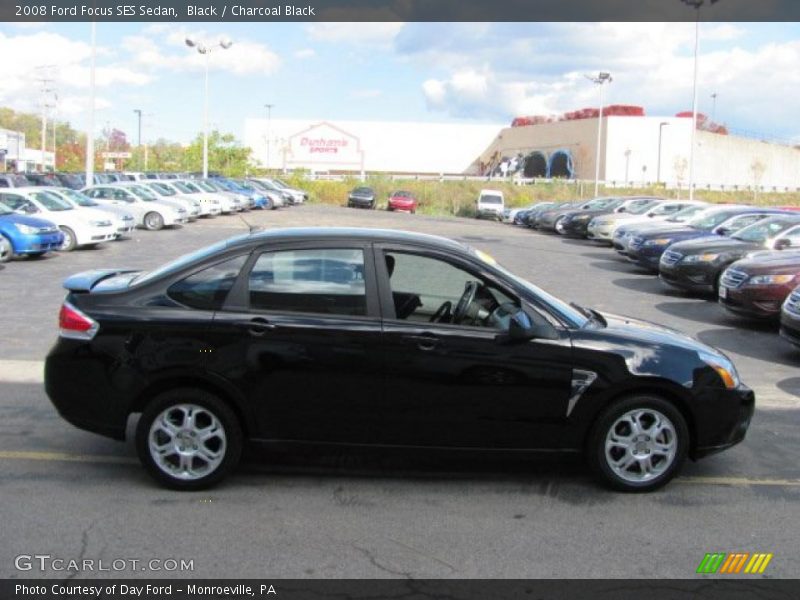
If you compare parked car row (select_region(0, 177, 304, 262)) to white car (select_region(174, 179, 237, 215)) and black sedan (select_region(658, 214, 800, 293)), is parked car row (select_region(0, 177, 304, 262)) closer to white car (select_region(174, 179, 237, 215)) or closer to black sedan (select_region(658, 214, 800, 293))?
white car (select_region(174, 179, 237, 215))

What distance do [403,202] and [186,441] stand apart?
48.4 m

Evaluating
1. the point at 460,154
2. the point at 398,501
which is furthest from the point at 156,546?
the point at 460,154

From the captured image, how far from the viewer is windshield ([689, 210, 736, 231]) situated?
18.8m

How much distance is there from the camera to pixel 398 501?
519 cm

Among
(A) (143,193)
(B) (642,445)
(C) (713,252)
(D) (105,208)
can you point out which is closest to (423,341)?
(B) (642,445)

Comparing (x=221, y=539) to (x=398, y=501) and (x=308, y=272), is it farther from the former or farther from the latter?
(x=308, y=272)

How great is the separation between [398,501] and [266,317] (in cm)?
138

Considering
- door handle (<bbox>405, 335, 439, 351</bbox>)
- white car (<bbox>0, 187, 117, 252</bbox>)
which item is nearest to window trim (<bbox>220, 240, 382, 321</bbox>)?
door handle (<bbox>405, 335, 439, 351</bbox>)

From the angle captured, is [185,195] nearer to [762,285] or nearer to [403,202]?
[403,202]

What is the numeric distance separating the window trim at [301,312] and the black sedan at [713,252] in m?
10.8

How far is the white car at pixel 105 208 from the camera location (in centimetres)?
2200

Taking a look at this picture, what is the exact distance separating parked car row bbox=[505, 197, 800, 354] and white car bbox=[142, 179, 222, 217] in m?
16.6
